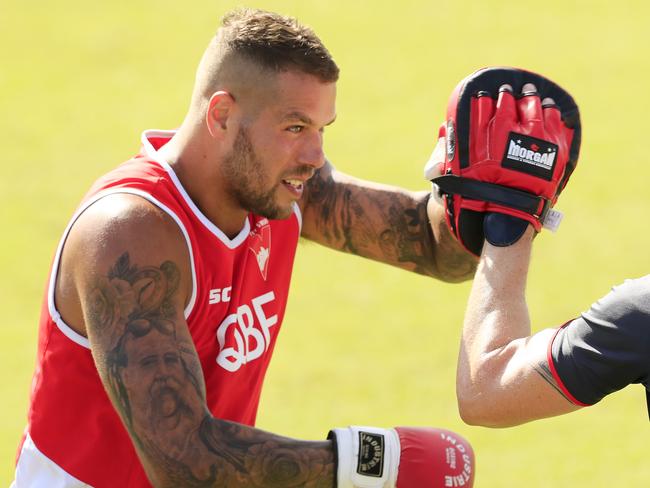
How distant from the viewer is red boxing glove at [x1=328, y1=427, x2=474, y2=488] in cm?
366

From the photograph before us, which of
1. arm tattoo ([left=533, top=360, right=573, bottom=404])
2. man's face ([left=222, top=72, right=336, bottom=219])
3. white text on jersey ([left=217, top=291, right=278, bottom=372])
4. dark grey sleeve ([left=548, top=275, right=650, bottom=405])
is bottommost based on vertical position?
white text on jersey ([left=217, top=291, right=278, bottom=372])

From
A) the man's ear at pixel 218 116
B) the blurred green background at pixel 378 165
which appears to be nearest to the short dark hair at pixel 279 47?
the man's ear at pixel 218 116

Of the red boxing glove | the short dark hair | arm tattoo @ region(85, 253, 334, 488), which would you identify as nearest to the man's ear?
the short dark hair

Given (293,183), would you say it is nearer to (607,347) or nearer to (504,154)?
(504,154)

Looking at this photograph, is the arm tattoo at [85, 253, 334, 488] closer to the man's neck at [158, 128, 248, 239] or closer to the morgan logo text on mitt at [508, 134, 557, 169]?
the man's neck at [158, 128, 248, 239]

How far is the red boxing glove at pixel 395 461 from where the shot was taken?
366 cm

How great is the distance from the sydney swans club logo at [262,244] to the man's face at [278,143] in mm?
188

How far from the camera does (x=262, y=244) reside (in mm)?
4281

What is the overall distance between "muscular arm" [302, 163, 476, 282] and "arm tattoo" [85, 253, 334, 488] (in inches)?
46.8

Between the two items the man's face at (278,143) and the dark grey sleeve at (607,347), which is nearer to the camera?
the dark grey sleeve at (607,347)

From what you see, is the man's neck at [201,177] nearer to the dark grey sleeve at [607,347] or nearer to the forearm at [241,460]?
the forearm at [241,460]

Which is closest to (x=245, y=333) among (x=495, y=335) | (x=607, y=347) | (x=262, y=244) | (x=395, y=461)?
(x=262, y=244)

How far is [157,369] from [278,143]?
0.86 metres

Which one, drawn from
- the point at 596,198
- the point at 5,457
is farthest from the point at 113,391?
the point at 596,198
